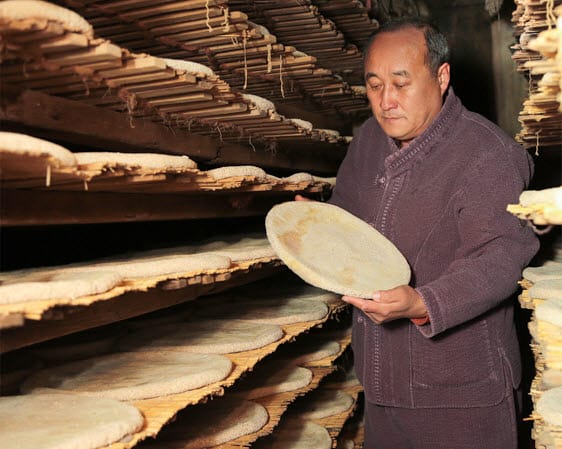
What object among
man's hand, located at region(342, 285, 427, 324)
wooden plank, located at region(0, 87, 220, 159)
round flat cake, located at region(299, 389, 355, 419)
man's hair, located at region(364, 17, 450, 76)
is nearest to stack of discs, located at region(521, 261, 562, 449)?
man's hand, located at region(342, 285, 427, 324)

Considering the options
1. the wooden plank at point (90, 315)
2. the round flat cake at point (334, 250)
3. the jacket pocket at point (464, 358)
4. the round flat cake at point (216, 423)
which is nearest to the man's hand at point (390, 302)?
the round flat cake at point (334, 250)

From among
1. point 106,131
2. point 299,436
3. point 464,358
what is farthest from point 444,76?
point 299,436

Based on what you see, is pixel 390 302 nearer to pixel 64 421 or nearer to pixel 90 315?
pixel 90 315

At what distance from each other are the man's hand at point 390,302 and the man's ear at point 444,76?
941mm

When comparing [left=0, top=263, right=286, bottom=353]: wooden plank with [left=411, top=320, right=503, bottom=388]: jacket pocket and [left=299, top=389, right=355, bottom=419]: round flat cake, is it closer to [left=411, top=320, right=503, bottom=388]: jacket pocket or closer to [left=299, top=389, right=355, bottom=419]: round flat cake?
[left=411, top=320, right=503, bottom=388]: jacket pocket

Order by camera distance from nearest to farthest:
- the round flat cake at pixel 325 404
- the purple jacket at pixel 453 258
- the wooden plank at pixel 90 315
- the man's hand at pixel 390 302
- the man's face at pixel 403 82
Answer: the wooden plank at pixel 90 315
the man's hand at pixel 390 302
the purple jacket at pixel 453 258
the man's face at pixel 403 82
the round flat cake at pixel 325 404

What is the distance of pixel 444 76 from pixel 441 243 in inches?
28.2

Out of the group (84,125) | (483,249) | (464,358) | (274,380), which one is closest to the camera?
(84,125)

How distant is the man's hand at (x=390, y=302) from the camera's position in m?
2.47

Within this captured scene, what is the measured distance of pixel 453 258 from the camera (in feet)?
9.28

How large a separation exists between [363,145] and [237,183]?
0.92 metres

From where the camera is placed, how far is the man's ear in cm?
294

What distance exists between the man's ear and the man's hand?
3.09 ft

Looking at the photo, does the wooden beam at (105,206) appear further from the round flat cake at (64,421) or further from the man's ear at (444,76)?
the man's ear at (444,76)
